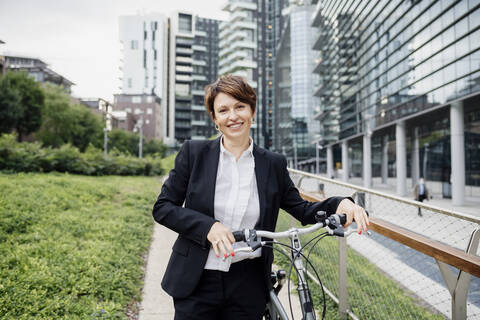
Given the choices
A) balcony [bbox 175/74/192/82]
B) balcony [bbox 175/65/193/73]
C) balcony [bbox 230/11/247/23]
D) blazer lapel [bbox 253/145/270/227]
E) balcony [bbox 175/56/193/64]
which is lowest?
blazer lapel [bbox 253/145/270/227]

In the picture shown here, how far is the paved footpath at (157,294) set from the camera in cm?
341

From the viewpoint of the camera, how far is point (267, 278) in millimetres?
1820

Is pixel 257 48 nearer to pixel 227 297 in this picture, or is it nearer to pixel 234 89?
pixel 234 89

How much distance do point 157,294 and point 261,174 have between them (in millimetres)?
2892

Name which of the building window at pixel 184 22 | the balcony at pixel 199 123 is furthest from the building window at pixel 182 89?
the building window at pixel 184 22

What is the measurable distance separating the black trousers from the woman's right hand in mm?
341

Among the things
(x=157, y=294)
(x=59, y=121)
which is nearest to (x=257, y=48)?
(x=59, y=121)

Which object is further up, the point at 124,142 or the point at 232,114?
the point at 124,142

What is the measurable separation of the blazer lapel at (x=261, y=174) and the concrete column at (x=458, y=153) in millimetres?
22750

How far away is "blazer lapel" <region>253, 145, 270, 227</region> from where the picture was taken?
167 centimetres

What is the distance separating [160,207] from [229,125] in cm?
56

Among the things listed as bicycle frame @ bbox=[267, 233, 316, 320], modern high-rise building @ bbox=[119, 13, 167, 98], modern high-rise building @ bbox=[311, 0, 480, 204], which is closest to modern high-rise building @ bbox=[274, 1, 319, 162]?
modern high-rise building @ bbox=[311, 0, 480, 204]

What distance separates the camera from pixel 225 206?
64.9 inches

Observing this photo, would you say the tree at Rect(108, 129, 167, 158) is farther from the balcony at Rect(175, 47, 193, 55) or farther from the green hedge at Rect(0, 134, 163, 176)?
the green hedge at Rect(0, 134, 163, 176)
